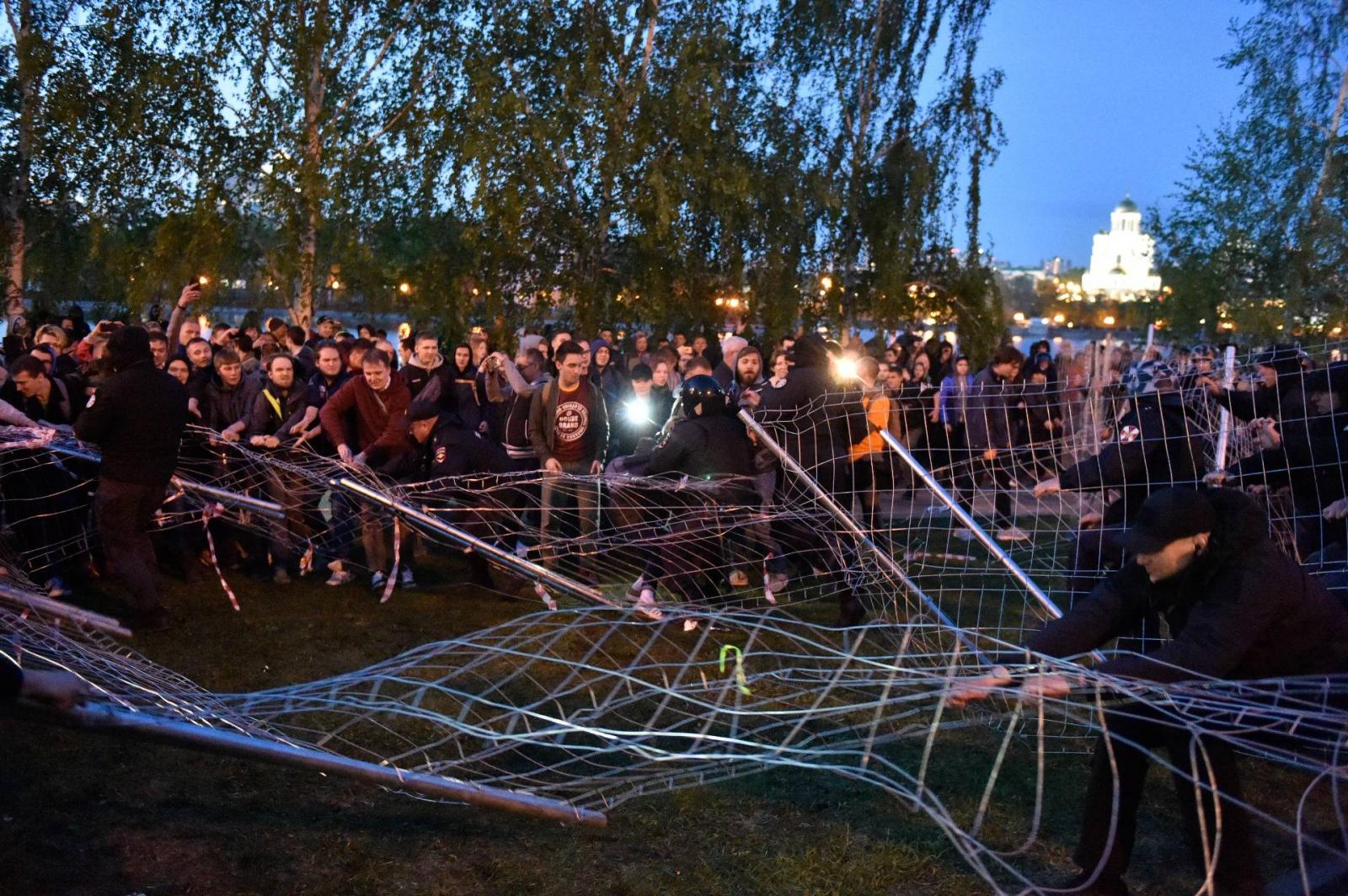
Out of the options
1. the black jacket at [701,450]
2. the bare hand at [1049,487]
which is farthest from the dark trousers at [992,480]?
the black jacket at [701,450]

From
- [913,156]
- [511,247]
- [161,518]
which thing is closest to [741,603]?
[161,518]

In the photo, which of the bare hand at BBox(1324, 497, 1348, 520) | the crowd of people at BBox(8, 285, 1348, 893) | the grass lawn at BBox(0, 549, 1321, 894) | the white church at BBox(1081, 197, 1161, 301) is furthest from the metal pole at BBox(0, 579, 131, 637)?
the white church at BBox(1081, 197, 1161, 301)

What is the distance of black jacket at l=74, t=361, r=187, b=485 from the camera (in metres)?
6.56

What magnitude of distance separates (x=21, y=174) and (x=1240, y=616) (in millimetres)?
20948

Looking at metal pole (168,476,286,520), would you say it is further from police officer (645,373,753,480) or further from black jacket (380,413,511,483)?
police officer (645,373,753,480)

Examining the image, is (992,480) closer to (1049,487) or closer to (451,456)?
(1049,487)

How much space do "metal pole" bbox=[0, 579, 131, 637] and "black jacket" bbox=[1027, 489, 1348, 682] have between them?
175 inches

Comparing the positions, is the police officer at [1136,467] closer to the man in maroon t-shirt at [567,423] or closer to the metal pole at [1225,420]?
the metal pole at [1225,420]

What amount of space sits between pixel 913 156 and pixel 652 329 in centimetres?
703

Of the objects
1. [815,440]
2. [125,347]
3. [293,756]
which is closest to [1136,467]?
[815,440]

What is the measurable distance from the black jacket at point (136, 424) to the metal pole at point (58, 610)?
0.91m

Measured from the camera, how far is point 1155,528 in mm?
3799

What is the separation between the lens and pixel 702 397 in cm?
742

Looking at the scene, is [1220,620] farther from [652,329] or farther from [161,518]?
[652,329]
